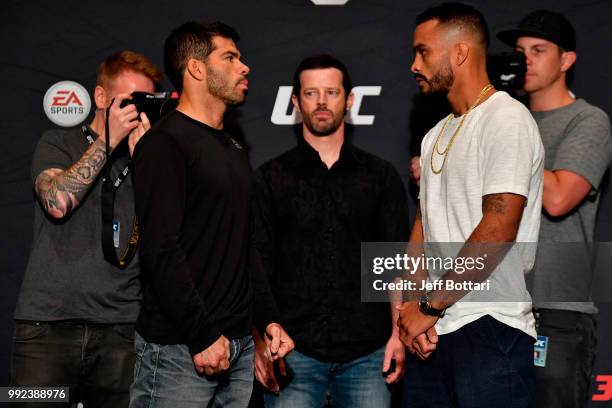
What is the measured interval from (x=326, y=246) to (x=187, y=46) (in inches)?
38.8

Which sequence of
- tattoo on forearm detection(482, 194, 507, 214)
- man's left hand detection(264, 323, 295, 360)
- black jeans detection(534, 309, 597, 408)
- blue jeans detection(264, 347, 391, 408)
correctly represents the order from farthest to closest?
→ blue jeans detection(264, 347, 391, 408) < black jeans detection(534, 309, 597, 408) < man's left hand detection(264, 323, 295, 360) < tattoo on forearm detection(482, 194, 507, 214)

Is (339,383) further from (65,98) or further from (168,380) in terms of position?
(65,98)

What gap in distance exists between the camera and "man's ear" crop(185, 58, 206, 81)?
7.43 feet

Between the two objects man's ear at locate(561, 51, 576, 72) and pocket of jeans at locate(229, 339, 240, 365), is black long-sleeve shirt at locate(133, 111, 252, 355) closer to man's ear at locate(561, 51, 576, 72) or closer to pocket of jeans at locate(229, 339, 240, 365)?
pocket of jeans at locate(229, 339, 240, 365)

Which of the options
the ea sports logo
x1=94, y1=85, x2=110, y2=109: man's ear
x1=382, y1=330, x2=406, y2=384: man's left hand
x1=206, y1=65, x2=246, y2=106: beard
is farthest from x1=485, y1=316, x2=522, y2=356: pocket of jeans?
the ea sports logo

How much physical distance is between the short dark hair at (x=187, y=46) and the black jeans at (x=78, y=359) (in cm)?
108

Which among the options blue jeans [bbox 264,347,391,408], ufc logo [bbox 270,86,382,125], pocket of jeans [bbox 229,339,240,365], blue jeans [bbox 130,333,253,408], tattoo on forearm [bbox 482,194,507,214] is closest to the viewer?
tattoo on forearm [bbox 482,194,507,214]

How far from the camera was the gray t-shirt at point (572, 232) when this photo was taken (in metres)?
2.59

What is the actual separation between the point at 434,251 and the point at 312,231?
2.50 feet

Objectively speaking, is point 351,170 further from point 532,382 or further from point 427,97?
point 532,382

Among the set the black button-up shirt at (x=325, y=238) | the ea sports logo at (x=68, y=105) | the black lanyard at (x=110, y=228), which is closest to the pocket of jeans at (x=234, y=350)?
the black button-up shirt at (x=325, y=238)

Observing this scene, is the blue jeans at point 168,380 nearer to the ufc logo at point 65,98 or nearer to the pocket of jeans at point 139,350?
the pocket of jeans at point 139,350

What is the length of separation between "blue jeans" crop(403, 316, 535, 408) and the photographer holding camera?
1381 millimetres

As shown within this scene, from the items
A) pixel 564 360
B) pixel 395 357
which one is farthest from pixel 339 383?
pixel 564 360
